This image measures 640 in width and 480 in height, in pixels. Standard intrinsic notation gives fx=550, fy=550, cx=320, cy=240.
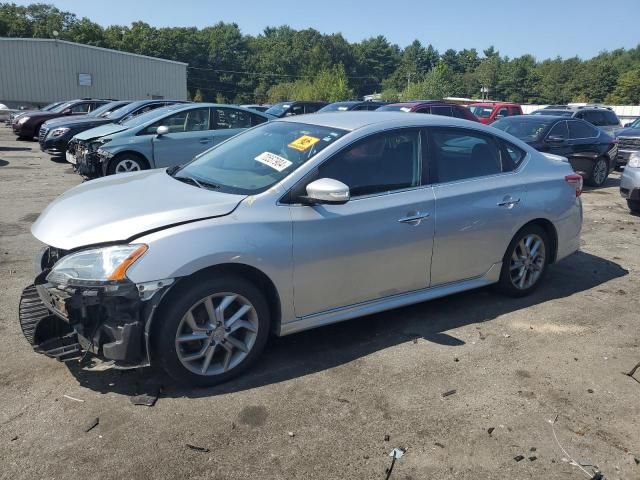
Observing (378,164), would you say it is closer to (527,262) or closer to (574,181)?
(527,262)

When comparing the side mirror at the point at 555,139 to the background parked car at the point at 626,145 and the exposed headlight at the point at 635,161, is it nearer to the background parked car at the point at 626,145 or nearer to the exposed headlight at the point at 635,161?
the exposed headlight at the point at 635,161

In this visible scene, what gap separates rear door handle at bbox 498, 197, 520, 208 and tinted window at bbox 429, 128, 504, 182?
27 cm

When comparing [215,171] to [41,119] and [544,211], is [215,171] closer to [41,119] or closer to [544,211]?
[544,211]

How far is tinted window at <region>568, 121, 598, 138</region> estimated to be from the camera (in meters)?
11.7

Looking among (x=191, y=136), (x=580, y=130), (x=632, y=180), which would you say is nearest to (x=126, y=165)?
(x=191, y=136)

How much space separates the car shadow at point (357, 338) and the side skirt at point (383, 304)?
10.2 inches

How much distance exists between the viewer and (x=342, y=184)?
143 inches

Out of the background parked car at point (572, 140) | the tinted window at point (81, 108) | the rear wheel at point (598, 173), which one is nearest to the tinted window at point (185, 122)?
the background parked car at point (572, 140)

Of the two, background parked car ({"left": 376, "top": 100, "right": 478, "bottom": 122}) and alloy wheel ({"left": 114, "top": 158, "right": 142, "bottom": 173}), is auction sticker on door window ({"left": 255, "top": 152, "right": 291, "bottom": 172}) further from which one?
background parked car ({"left": 376, "top": 100, "right": 478, "bottom": 122})

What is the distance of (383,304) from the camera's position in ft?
13.7

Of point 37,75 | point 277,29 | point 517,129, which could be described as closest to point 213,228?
point 517,129

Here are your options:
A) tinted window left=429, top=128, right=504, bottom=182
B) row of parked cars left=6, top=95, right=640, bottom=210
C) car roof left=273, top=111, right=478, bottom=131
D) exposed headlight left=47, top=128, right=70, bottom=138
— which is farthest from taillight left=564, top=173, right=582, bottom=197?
exposed headlight left=47, top=128, right=70, bottom=138

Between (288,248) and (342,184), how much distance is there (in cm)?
55

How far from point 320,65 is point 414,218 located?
11690 cm
